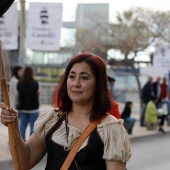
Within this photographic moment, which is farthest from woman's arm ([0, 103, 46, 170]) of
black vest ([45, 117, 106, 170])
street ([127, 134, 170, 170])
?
street ([127, 134, 170, 170])

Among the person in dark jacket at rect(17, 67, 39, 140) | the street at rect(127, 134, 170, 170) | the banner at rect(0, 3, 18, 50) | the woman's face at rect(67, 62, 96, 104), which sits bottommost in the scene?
the street at rect(127, 134, 170, 170)

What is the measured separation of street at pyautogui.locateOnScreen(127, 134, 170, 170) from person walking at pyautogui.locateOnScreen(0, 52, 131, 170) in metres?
5.12

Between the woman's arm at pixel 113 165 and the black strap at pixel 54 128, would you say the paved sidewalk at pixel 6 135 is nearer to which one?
the black strap at pixel 54 128

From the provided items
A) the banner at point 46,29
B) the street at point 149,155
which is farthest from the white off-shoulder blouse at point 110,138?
the banner at point 46,29

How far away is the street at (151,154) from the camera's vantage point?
7.50 metres

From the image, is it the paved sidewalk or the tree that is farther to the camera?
the tree

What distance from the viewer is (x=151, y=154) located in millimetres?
8555

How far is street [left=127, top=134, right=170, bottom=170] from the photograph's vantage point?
750 cm

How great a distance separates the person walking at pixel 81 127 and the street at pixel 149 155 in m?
4.22

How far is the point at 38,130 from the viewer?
2281 mm

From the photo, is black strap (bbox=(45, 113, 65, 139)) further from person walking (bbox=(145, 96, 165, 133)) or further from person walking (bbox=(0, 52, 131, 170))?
person walking (bbox=(145, 96, 165, 133))

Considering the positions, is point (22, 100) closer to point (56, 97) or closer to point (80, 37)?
point (56, 97)

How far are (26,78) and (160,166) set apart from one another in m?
3.07

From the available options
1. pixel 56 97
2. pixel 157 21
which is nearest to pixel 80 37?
pixel 157 21
